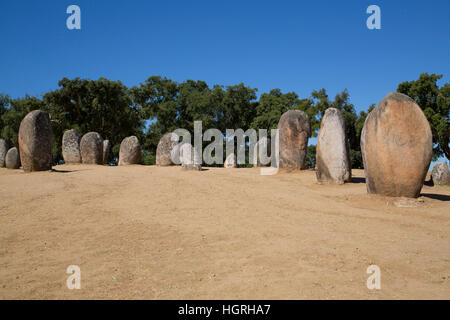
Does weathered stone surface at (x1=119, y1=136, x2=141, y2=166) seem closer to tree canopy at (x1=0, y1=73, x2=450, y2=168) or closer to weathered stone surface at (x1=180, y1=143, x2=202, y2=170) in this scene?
weathered stone surface at (x1=180, y1=143, x2=202, y2=170)

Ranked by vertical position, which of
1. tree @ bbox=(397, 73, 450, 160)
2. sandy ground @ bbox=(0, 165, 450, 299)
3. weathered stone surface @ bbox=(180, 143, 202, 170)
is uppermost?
tree @ bbox=(397, 73, 450, 160)

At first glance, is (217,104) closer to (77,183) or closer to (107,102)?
(107,102)

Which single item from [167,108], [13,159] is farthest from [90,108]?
[13,159]

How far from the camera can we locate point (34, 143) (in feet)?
37.0

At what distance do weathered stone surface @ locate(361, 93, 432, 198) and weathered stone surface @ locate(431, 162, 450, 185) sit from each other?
7.14m

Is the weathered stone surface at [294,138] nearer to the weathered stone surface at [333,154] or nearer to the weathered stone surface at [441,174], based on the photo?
the weathered stone surface at [333,154]

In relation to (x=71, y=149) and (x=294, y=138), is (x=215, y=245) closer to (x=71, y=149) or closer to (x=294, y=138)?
(x=294, y=138)

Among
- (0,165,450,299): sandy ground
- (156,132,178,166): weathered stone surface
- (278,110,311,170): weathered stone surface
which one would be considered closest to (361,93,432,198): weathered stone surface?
(0,165,450,299): sandy ground

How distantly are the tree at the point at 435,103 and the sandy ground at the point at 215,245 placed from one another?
1457 cm

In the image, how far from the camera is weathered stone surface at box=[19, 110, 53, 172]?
11.3m

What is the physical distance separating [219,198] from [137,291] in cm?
476

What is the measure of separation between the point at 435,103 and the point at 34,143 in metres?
22.7

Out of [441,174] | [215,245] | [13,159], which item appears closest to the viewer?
[215,245]

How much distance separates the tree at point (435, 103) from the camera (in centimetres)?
1984
